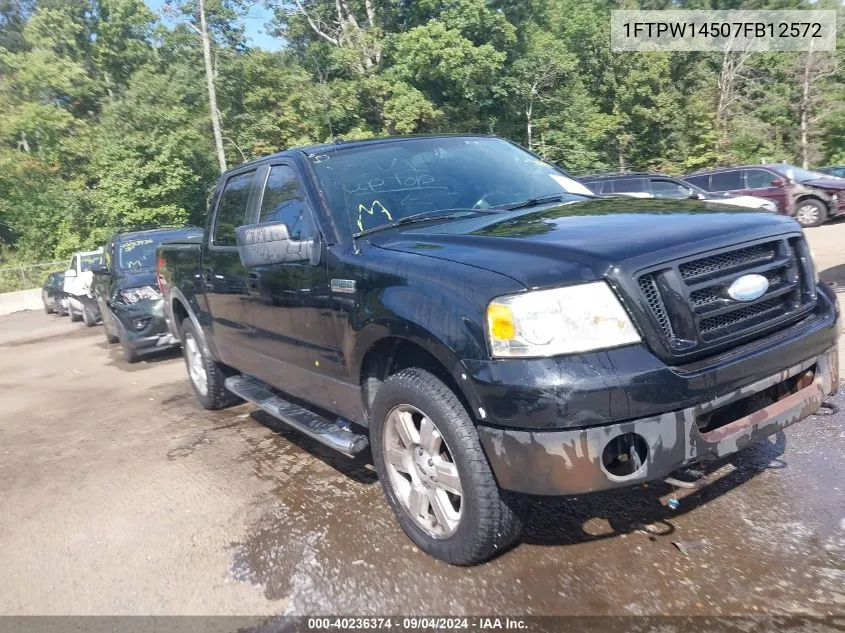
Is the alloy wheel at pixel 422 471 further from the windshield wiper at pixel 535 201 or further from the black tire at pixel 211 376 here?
the black tire at pixel 211 376

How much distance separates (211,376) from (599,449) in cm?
436

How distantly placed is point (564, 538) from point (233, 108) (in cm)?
2979

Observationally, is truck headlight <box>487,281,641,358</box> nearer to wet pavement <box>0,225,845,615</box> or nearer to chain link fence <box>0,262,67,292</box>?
wet pavement <box>0,225,845,615</box>

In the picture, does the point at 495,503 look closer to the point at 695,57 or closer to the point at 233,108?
the point at 233,108

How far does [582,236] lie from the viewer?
9.66 feet

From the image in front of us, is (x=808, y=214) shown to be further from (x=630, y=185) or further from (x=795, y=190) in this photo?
(x=630, y=185)

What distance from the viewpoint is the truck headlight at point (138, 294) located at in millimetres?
9617

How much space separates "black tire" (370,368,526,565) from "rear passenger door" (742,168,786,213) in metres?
16.1

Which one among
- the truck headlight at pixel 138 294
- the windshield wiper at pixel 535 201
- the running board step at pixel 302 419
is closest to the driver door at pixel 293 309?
the running board step at pixel 302 419

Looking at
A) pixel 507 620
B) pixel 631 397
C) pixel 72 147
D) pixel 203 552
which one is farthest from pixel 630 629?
pixel 72 147

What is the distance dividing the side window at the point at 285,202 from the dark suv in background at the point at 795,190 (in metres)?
15.0

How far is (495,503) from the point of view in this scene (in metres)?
2.82

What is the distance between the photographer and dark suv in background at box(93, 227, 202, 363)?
9.53 meters

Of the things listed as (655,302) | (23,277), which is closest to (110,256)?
(655,302)
